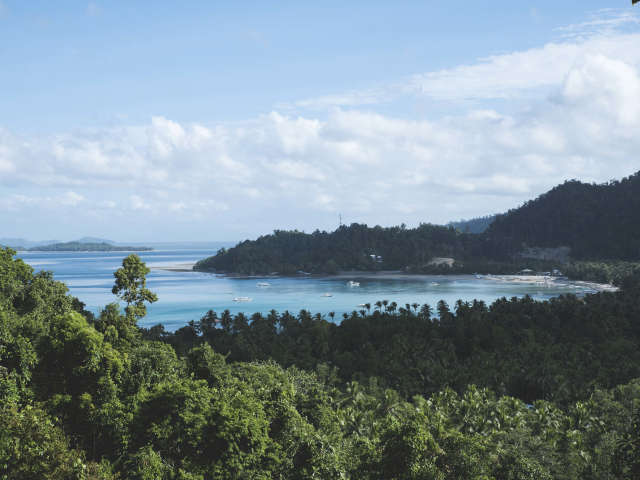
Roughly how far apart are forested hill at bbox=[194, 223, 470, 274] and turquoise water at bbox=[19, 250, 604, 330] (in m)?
9.24

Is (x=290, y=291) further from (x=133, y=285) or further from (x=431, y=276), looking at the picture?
(x=133, y=285)

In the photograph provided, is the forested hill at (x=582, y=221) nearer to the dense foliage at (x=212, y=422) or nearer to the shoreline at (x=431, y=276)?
the shoreline at (x=431, y=276)

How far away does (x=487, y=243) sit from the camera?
179250 millimetres

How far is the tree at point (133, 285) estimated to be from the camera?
30.3m

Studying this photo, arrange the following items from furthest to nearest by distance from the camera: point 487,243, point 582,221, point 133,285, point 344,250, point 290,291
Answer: point 487,243, point 344,250, point 582,221, point 290,291, point 133,285

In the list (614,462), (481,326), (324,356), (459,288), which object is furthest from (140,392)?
(459,288)

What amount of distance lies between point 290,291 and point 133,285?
320ft

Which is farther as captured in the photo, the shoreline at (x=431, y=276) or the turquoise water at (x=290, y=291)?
the shoreline at (x=431, y=276)

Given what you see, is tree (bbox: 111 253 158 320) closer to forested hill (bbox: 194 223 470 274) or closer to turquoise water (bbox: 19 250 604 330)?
turquoise water (bbox: 19 250 604 330)

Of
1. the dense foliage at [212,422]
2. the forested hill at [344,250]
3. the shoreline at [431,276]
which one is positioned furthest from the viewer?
the forested hill at [344,250]

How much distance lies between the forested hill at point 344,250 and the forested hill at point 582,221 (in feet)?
61.2

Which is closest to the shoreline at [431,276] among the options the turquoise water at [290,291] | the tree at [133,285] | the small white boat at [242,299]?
the turquoise water at [290,291]

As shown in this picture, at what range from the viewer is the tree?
30.3 metres

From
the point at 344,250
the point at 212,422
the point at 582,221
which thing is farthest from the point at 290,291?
the point at 212,422
